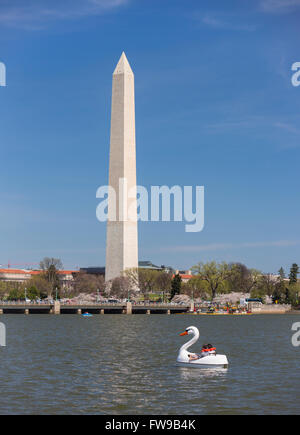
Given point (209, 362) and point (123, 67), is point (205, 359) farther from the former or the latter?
Answer: point (123, 67)

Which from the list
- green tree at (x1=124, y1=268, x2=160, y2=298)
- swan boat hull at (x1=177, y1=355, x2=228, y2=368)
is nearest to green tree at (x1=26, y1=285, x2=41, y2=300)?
green tree at (x1=124, y1=268, x2=160, y2=298)

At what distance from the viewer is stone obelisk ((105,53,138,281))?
6452 inches

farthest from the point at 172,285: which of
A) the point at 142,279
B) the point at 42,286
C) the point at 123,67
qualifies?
the point at 123,67

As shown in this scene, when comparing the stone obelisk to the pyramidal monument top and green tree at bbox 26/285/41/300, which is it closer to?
the pyramidal monument top

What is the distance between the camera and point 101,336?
253 feet

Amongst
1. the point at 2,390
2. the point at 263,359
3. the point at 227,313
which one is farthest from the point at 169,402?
the point at 227,313

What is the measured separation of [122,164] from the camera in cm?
16462

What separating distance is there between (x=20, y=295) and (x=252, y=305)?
62.0 meters

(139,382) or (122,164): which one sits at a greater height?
(122,164)

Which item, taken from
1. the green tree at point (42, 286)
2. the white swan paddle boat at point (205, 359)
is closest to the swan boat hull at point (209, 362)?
the white swan paddle boat at point (205, 359)

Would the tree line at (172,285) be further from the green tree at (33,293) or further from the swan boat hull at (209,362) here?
the swan boat hull at (209,362)

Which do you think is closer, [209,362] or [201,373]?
[201,373]

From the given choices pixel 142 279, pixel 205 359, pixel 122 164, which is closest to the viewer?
pixel 205 359
